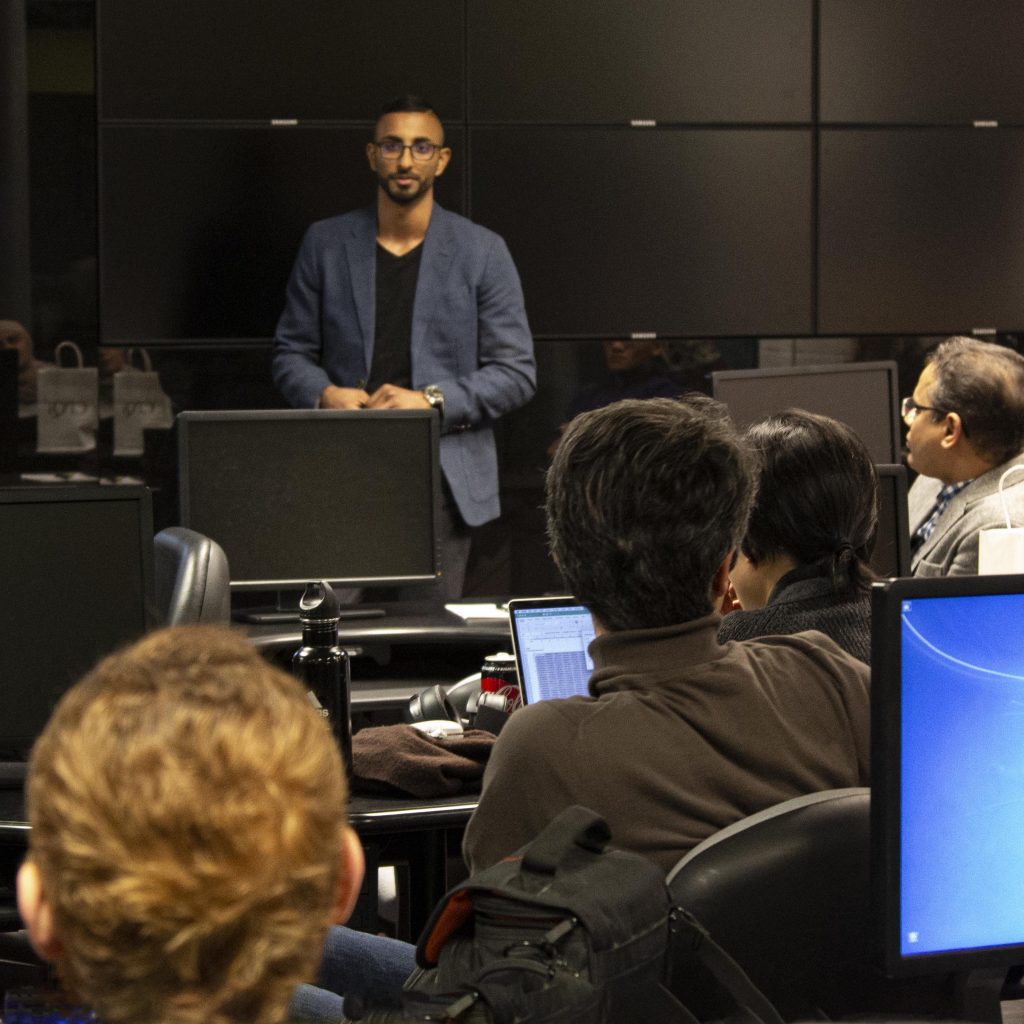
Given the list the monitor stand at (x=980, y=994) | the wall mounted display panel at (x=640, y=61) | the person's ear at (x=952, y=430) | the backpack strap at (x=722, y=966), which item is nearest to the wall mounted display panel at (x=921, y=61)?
the wall mounted display panel at (x=640, y=61)

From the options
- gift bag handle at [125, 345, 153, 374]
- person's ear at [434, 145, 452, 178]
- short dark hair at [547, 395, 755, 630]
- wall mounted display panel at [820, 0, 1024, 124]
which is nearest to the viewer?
short dark hair at [547, 395, 755, 630]

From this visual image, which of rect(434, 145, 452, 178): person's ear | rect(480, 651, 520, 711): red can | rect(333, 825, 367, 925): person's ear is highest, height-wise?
rect(434, 145, 452, 178): person's ear

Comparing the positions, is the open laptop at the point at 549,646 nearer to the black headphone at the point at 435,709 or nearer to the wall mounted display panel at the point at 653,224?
the black headphone at the point at 435,709

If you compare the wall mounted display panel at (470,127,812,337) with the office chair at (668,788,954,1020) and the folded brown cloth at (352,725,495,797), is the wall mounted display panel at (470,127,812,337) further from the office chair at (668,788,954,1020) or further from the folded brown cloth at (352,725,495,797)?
the office chair at (668,788,954,1020)

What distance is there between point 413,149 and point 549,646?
297 cm

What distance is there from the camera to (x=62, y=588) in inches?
94.7

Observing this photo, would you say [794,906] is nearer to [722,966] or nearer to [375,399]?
[722,966]

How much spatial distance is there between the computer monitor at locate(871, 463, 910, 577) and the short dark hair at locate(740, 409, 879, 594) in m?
0.75

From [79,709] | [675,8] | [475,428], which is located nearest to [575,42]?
[675,8]

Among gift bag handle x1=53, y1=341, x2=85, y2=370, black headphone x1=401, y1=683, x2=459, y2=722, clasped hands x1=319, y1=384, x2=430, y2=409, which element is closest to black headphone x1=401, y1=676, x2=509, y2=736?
black headphone x1=401, y1=683, x2=459, y2=722

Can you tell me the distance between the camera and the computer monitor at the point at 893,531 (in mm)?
2855

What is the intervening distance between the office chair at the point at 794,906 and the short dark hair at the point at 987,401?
7.08ft

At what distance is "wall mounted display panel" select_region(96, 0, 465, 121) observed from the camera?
507cm

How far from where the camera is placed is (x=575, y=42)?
526cm
